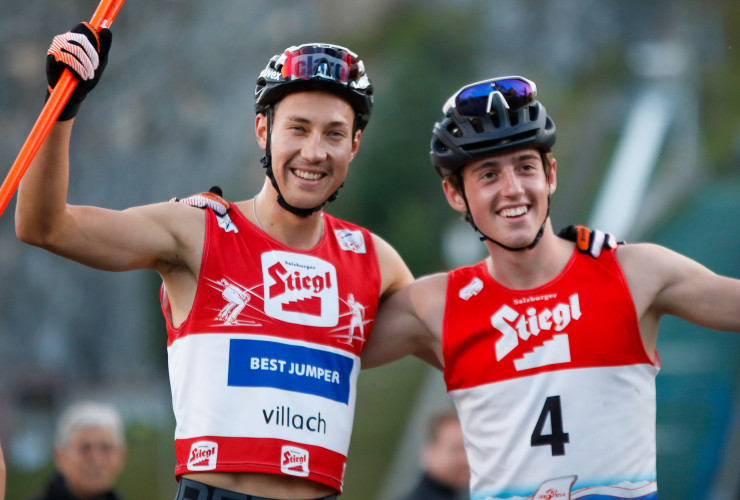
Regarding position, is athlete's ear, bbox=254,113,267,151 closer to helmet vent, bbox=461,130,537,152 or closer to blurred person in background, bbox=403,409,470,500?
helmet vent, bbox=461,130,537,152

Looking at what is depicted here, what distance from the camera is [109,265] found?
460cm

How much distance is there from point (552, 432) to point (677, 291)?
0.93 meters

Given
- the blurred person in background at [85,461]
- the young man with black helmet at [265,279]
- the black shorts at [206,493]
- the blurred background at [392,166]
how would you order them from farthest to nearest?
the blurred background at [392,166] → the blurred person in background at [85,461] → the black shorts at [206,493] → the young man with black helmet at [265,279]

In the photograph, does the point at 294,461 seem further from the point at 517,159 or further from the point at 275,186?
the point at 517,159

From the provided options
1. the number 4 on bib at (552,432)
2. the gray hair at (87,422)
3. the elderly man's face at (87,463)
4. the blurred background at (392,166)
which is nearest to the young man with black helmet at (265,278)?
the number 4 on bib at (552,432)

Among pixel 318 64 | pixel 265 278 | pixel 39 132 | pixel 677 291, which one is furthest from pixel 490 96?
pixel 39 132

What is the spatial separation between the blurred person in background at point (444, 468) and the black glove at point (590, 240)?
175 cm

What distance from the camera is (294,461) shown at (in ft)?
15.6

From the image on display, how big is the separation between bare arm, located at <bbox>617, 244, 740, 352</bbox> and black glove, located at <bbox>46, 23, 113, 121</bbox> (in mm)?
2730

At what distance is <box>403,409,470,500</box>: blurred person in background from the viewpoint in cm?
640

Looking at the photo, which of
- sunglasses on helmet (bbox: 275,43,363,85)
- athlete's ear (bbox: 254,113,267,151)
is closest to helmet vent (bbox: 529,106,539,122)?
sunglasses on helmet (bbox: 275,43,363,85)

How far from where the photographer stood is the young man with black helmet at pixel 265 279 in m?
4.56

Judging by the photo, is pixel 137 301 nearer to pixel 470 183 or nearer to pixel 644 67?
pixel 470 183

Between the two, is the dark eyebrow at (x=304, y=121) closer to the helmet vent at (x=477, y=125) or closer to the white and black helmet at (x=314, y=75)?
the white and black helmet at (x=314, y=75)
